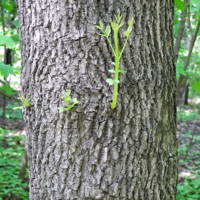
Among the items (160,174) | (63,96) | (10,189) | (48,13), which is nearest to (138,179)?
(160,174)

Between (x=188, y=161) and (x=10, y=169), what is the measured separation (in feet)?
11.2

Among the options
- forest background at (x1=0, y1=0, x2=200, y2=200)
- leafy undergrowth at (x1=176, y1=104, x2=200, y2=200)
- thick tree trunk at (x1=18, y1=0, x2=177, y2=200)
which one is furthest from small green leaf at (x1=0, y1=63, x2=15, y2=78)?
leafy undergrowth at (x1=176, y1=104, x2=200, y2=200)

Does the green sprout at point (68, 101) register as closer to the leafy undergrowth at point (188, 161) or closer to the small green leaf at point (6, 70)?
the small green leaf at point (6, 70)

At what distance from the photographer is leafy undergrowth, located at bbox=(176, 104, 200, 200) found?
10.6ft

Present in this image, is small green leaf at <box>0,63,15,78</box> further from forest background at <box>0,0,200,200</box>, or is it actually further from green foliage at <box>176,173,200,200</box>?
green foliage at <box>176,173,200,200</box>

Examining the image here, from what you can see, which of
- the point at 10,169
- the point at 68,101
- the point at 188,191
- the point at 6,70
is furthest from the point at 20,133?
the point at 68,101

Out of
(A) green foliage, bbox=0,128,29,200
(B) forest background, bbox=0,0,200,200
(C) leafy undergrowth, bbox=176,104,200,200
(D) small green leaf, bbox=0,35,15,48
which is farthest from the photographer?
(C) leafy undergrowth, bbox=176,104,200,200

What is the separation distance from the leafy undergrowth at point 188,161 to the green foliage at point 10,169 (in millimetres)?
2109

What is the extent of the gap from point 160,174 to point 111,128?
0.35 meters

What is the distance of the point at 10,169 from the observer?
3377mm

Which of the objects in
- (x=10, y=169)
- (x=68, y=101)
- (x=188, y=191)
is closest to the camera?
(x=68, y=101)

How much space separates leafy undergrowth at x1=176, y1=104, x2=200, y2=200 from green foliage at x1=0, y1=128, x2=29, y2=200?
2109mm

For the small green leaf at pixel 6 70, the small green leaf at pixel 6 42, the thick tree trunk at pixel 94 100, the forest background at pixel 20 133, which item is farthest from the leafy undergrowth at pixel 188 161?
the small green leaf at pixel 6 42

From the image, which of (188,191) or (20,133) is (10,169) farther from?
(188,191)
